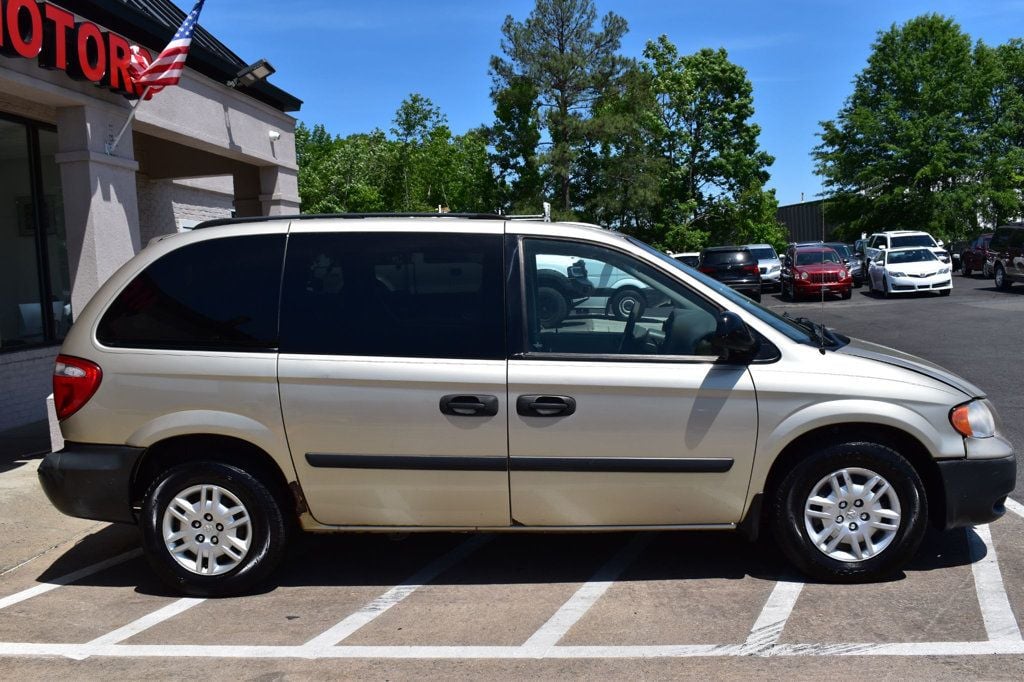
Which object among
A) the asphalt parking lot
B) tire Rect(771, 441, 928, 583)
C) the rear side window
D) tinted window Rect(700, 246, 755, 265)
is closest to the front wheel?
tinted window Rect(700, 246, 755, 265)

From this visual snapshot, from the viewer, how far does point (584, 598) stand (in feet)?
16.1

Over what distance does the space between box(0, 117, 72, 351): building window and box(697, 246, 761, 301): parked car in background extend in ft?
67.1

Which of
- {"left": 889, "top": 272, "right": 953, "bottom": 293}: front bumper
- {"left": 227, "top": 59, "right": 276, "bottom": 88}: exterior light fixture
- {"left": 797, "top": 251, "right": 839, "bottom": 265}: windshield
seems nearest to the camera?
{"left": 227, "top": 59, "right": 276, "bottom": 88}: exterior light fixture

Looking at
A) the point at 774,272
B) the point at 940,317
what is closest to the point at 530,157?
the point at 774,272

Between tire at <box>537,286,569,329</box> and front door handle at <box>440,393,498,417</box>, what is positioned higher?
tire at <box>537,286,569,329</box>

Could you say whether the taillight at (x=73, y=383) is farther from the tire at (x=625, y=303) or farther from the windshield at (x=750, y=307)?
the windshield at (x=750, y=307)

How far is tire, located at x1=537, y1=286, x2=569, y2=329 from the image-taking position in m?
4.93

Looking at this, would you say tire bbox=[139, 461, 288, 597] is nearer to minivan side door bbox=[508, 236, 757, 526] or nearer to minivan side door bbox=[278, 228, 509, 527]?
minivan side door bbox=[278, 228, 509, 527]

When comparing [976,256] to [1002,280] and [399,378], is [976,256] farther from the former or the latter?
[399,378]

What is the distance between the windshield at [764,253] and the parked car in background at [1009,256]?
29.5 feet

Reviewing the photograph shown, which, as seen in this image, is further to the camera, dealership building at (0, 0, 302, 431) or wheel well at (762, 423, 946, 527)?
dealership building at (0, 0, 302, 431)

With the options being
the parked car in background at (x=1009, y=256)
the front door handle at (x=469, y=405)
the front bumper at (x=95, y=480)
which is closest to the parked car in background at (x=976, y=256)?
the parked car in background at (x=1009, y=256)

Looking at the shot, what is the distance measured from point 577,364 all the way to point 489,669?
4.98 ft

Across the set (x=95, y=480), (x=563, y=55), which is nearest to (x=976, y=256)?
(x=563, y=55)
